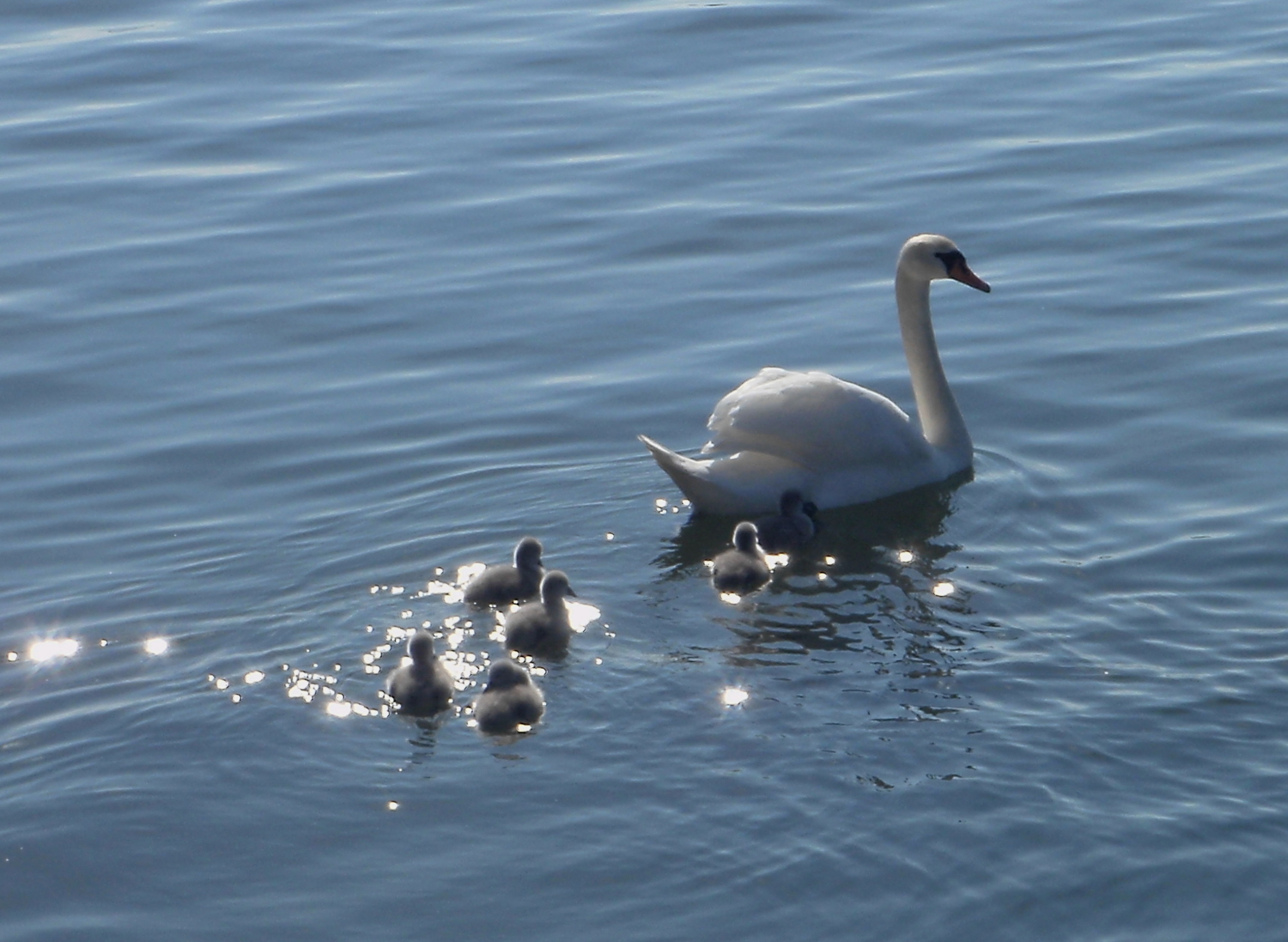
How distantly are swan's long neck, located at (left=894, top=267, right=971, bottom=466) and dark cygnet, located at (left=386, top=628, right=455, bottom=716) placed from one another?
4336 millimetres

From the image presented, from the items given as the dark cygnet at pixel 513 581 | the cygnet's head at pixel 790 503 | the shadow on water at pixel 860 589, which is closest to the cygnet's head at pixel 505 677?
the shadow on water at pixel 860 589

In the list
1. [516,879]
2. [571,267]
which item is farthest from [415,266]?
[516,879]

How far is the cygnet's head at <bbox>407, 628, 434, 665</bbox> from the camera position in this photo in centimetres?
994

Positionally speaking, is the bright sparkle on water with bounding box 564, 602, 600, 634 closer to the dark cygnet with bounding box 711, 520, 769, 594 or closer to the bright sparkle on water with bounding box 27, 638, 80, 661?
the dark cygnet with bounding box 711, 520, 769, 594

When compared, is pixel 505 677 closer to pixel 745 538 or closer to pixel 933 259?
pixel 745 538

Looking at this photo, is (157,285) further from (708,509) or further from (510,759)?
(510,759)

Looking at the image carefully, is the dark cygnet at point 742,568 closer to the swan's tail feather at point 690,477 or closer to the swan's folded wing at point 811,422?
the swan's tail feather at point 690,477

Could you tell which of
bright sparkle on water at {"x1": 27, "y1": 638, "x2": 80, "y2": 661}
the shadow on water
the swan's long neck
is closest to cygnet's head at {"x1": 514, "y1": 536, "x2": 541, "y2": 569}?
the shadow on water

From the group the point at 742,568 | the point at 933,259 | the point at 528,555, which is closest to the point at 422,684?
the point at 528,555

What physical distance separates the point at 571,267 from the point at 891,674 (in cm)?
767

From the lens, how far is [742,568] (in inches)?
445

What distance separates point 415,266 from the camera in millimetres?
17328

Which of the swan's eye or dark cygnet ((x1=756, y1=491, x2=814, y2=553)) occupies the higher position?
the swan's eye

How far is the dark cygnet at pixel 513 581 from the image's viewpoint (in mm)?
11172
